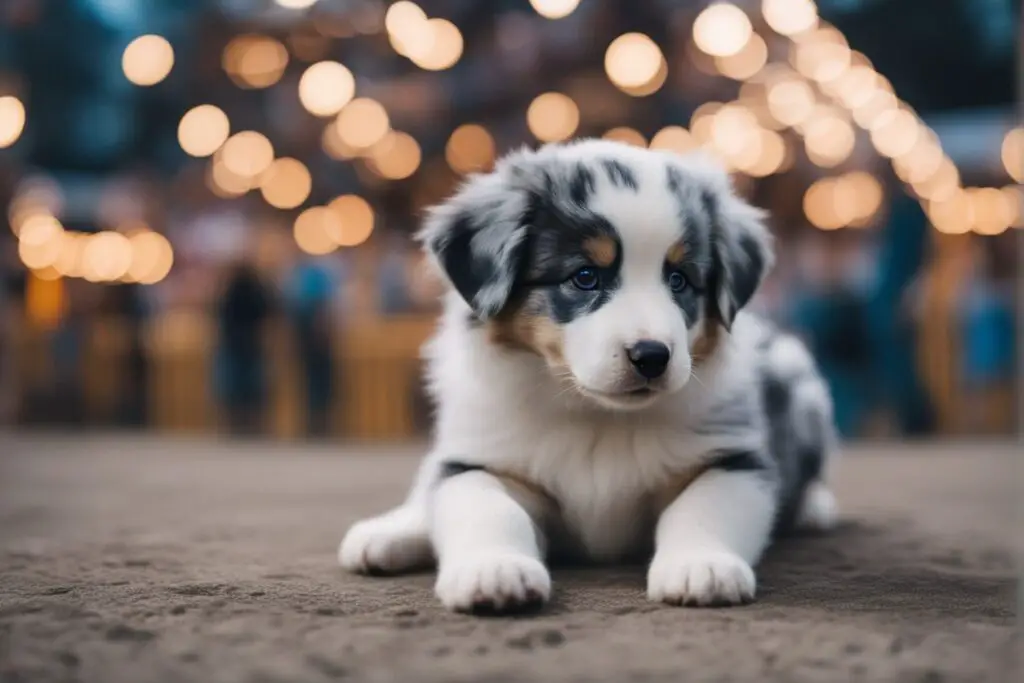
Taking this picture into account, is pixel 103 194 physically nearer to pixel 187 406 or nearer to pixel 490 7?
pixel 187 406

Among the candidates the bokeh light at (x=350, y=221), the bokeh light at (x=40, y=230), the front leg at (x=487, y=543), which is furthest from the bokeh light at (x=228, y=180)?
the front leg at (x=487, y=543)

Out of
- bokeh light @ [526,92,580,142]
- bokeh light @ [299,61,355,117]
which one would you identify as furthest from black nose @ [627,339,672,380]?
bokeh light @ [526,92,580,142]

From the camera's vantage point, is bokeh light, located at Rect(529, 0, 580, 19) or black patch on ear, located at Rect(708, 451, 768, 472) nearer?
black patch on ear, located at Rect(708, 451, 768, 472)

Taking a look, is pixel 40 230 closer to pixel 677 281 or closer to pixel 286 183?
pixel 286 183

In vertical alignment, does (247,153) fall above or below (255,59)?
below

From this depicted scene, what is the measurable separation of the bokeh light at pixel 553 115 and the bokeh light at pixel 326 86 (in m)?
1.96

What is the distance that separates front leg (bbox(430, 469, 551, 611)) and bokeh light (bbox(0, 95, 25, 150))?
307 inches

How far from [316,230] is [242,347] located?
397 cm

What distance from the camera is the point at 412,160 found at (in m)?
11.7

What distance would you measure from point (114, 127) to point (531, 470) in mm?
11793

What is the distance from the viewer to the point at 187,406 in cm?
1107

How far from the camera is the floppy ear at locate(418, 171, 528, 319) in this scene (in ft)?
8.68

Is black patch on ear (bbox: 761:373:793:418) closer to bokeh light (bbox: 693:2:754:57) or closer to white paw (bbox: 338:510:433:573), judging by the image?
white paw (bbox: 338:510:433:573)

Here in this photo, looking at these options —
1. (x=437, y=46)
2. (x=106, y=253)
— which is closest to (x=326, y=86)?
(x=437, y=46)
